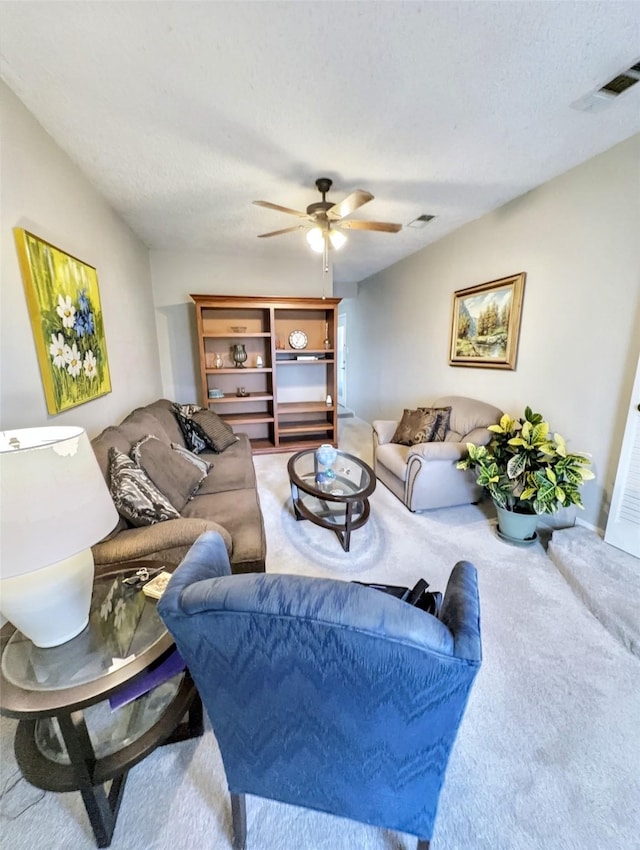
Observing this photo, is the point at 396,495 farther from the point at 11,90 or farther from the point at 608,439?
the point at 11,90

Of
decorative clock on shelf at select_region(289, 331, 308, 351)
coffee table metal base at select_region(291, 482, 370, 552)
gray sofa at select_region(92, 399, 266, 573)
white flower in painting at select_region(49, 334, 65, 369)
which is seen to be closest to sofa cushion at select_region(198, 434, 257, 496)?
gray sofa at select_region(92, 399, 266, 573)

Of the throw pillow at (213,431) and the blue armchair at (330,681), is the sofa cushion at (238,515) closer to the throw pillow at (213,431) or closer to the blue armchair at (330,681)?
the blue armchair at (330,681)

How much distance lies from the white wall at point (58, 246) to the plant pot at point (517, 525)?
2.87 m

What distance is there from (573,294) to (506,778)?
274cm

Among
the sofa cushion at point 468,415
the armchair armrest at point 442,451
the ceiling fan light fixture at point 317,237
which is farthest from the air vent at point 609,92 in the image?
the armchair armrest at point 442,451

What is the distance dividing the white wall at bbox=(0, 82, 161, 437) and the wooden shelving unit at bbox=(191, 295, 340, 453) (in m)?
1.02

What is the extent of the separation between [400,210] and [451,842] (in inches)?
146

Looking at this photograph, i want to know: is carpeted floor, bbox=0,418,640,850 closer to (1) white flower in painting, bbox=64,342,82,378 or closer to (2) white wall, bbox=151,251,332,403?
(1) white flower in painting, bbox=64,342,82,378

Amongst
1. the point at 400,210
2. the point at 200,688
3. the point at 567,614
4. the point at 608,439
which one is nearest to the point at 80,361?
the point at 200,688

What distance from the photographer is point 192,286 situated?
13.6 feet

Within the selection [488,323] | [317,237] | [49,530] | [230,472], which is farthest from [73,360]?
[488,323]

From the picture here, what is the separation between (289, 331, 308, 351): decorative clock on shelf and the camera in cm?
450

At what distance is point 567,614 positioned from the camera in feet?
5.81

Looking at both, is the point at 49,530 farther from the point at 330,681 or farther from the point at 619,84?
the point at 619,84
